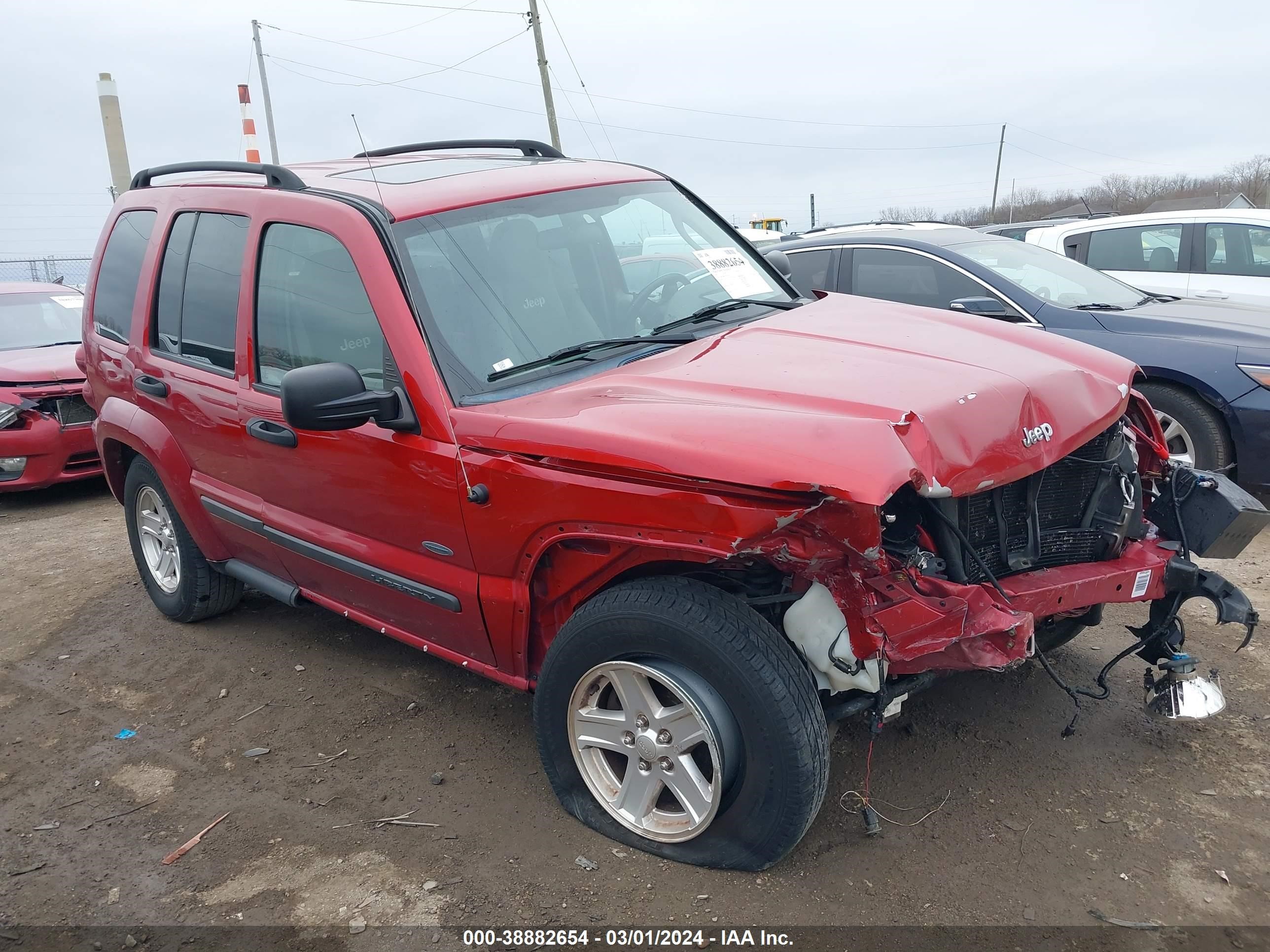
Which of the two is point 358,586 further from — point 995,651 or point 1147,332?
point 1147,332

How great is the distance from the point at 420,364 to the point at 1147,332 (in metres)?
4.68

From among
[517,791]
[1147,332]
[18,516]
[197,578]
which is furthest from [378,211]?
[18,516]

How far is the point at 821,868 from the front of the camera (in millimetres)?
2818

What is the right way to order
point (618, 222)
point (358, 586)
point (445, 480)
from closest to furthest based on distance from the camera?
point (445, 480) → point (358, 586) → point (618, 222)

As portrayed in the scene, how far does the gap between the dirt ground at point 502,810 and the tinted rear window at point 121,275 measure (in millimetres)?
1645

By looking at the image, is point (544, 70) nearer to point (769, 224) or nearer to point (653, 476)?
point (769, 224)

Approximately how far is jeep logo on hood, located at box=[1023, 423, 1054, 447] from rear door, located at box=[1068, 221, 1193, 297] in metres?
6.94

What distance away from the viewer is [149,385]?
4.37m

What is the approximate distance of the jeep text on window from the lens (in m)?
3.27

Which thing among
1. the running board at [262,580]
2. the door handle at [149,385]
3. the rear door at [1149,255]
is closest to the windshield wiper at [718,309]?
the running board at [262,580]

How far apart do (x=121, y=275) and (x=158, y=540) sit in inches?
52.3

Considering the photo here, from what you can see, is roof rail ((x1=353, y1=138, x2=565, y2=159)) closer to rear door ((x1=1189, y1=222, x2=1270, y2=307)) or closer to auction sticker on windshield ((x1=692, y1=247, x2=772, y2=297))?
auction sticker on windshield ((x1=692, y1=247, x2=772, y2=297))

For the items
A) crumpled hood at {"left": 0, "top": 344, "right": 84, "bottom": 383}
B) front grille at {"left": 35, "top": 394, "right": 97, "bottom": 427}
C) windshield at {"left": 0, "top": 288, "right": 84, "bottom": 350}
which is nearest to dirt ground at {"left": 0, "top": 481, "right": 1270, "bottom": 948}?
front grille at {"left": 35, "top": 394, "right": 97, "bottom": 427}

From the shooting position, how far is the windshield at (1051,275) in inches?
252
